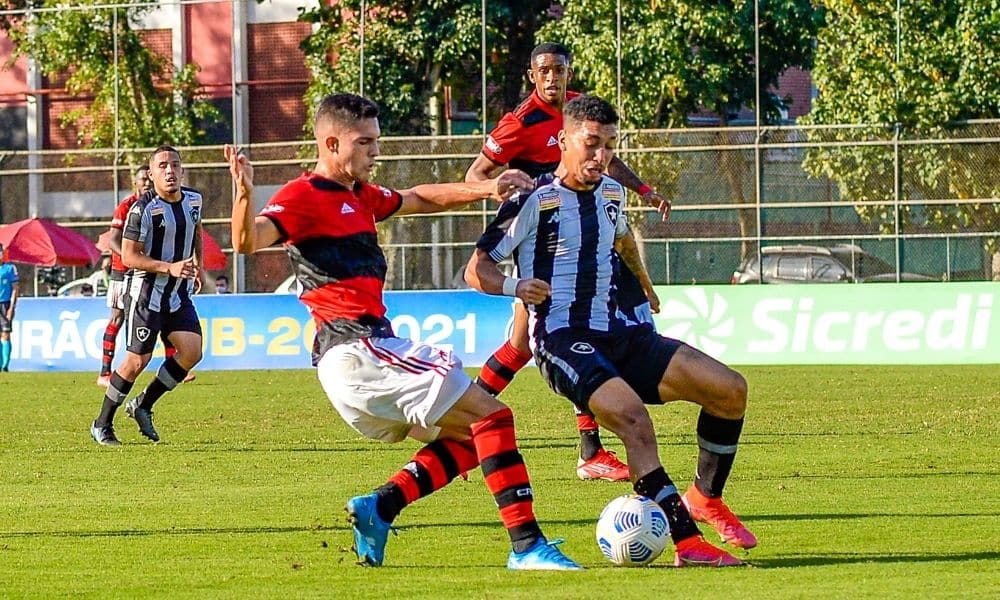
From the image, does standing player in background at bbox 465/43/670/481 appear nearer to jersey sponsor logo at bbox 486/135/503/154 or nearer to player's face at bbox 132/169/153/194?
jersey sponsor logo at bbox 486/135/503/154

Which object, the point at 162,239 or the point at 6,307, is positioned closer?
the point at 162,239

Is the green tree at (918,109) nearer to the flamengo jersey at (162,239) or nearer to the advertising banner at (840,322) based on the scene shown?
the advertising banner at (840,322)

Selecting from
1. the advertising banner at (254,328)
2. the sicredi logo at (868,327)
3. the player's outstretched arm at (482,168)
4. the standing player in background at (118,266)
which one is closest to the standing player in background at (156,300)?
the standing player in background at (118,266)

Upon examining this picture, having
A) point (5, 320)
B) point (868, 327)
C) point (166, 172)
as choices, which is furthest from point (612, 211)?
point (5, 320)

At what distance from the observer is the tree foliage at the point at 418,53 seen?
3556 cm

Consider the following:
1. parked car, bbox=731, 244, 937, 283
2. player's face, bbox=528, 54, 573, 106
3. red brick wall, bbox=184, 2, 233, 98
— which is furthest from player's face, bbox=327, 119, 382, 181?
red brick wall, bbox=184, 2, 233, 98

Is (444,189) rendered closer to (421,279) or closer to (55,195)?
(421,279)

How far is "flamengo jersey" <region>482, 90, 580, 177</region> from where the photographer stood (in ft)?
36.3

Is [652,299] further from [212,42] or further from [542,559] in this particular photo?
[212,42]

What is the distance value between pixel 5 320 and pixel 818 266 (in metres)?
13.7

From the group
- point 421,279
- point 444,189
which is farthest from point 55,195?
point 444,189

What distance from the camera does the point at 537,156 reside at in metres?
11.2

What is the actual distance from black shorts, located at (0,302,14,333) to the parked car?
12.1m

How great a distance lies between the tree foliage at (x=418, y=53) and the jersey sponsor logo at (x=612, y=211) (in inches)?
1068
